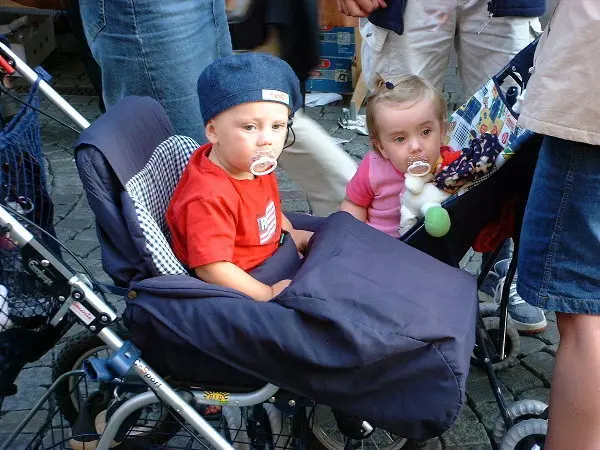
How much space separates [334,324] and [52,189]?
329 cm

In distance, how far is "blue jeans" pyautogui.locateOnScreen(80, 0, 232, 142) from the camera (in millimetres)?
2508

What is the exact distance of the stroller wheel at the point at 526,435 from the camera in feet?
7.60

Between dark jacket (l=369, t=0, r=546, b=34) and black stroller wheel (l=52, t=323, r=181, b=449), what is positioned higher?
dark jacket (l=369, t=0, r=546, b=34)

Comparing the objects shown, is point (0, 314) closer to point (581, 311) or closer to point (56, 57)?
point (581, 311)

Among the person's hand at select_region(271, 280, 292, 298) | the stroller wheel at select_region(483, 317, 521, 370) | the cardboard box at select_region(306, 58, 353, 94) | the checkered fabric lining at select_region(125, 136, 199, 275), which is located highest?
the checkered fabric lining at select_region(125, 136, 199, 275)

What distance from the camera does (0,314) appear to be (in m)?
2.06

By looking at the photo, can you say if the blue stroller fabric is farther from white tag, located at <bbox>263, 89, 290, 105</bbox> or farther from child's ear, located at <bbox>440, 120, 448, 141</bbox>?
child's ear, located at <bbox>440, 120, 448, 141</bbox>

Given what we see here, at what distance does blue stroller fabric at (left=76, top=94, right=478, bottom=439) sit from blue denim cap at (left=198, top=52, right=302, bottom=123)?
1.00 feet

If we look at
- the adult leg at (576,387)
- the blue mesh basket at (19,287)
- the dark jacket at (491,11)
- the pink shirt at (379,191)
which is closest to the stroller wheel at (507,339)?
the pink shirt at (379,191)

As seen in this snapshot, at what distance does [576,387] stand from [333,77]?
4.39 meters

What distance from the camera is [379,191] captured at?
261 cm

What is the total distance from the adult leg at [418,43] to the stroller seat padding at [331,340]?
1.46 m

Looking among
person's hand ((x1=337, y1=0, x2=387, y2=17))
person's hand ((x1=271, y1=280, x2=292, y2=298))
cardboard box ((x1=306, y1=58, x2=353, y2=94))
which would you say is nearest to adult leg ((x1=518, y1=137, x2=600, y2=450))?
person's hand ((x1=271, y1=280, x2=292, y2=298))

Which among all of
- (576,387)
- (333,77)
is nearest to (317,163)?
(576,387)
